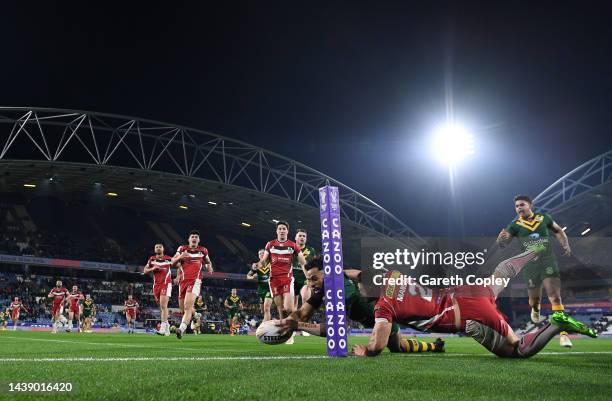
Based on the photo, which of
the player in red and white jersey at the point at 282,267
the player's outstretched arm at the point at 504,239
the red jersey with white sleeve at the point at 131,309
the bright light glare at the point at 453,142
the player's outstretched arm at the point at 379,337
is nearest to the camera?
the player's outstretched arm at the point at 379,337

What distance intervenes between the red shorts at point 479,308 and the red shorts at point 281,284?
6.63 m

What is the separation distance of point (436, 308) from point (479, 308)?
492 millimetres

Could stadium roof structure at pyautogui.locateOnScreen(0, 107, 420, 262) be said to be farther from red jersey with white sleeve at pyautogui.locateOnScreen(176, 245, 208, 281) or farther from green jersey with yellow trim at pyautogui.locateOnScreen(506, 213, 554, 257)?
green jersey with yellow trim at pyautogui.locateOnScreen(506, 213, 554, 257)

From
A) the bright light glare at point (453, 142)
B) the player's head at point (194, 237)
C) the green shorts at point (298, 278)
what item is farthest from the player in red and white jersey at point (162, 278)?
the bright light glare at point (453, 142)

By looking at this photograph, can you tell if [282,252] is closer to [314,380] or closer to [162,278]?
[162,278]

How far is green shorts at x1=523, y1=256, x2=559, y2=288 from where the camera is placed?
990cm

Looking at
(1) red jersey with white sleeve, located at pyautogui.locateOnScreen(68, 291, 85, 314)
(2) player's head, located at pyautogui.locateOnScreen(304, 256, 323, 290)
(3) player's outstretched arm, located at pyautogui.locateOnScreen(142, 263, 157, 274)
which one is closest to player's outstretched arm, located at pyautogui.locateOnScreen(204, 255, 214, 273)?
(3) player's outstretched arm, located at pyautogui.locateOnScreen(142, 263, 157, 274)

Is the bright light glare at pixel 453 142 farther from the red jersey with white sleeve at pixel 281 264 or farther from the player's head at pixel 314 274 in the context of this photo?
the player's head at pixel 314 274

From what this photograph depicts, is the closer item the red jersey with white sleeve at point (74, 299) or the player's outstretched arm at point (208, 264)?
the player's outstretched arm at point (208, 264)

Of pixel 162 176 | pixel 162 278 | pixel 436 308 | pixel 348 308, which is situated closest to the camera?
pixel 436 308

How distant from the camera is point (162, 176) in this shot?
119ft

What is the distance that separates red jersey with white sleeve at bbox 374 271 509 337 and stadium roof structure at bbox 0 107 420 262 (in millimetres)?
26923

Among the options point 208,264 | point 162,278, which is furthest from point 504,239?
point 162,278

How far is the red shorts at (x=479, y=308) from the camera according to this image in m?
6.52
